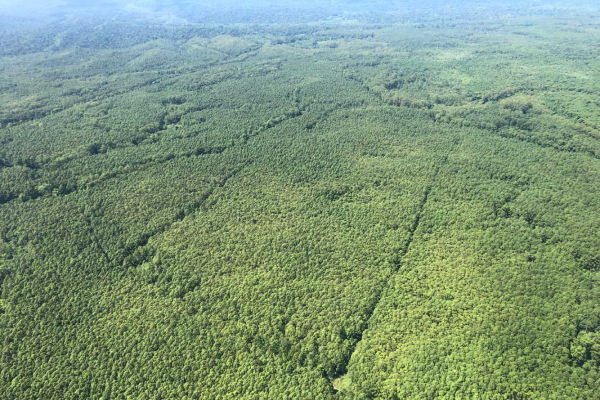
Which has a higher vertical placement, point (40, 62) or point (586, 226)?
point (40, 62)

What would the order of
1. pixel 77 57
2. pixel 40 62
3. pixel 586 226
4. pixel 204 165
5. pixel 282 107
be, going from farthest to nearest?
pixel 77 57
pixel 40 62
pixel 282 107
pixel 204 165
pixel 586 226

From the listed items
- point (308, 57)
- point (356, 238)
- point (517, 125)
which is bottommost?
point (356, 238)

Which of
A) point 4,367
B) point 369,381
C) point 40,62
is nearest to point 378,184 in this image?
point 369,381

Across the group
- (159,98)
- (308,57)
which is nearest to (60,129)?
(159,98)

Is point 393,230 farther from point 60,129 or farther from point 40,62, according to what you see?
point 40,62

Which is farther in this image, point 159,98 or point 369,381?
point 159,98

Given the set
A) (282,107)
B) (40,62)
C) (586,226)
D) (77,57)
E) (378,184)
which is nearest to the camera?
(586,226)

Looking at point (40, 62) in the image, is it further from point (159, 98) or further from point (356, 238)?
point (356, 238)
